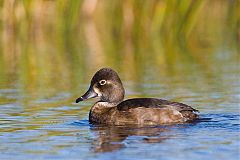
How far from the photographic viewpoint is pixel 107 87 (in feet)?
37.7

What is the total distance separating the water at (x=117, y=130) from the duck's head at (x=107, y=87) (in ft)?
1.29

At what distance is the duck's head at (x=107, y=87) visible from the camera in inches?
451

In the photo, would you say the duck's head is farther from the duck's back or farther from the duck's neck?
the duck's back

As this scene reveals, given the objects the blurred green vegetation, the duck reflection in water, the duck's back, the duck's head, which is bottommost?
the duck reflection in water

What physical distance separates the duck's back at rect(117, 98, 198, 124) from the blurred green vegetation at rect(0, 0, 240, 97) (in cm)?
387

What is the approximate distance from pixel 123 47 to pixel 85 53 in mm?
1731

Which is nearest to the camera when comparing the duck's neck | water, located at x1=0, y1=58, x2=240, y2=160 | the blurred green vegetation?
water, located at x1=0, y1=58, x2=240, y2=160

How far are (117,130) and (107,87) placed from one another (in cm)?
118

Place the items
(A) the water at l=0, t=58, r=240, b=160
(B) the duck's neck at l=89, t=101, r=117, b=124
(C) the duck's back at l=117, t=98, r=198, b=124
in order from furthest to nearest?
1. (B) the duck's neck at l=89, t=101, r=117, b=124
2. (C) the duck's back at l=117, t=98, r=198, b=124
3. (A) the water at l=0, t=58, r=240, b=160

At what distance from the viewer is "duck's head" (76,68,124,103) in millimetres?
11453

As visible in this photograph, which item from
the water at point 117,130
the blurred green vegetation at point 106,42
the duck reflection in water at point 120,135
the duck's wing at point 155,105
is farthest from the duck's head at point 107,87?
the blurred green vegetation at point 106,42

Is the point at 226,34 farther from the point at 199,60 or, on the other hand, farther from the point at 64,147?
the point at 64,147

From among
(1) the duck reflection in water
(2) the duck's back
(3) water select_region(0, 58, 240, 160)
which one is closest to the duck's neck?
(3) water select_region(0, 58, 240, 160)

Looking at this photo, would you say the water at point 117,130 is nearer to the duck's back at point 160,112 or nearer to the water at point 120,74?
the water at point 120,74
